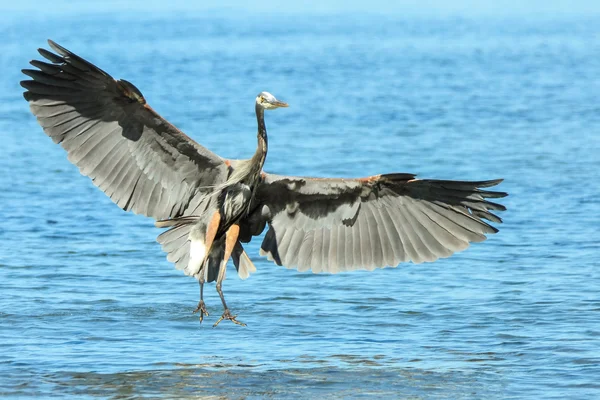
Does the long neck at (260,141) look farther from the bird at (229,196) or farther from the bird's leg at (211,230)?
the bird's leg at (211,230)

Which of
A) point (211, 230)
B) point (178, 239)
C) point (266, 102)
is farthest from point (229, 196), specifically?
point (266, 102)

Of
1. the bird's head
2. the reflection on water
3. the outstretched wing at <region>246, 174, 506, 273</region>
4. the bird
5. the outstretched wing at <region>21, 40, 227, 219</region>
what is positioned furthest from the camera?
the outstretched wing at <region>246, 174, 506, 273</region>

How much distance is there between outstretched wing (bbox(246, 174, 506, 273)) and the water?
2.90ft

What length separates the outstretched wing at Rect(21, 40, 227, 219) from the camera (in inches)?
350

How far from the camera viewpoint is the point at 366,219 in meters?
9.69

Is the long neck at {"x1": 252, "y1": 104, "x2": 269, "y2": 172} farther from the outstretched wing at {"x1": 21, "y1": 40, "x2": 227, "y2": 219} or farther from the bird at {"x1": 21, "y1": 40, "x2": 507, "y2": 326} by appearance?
the outstretched wing at {"x1": 21, "y1": 40, "x2": 227, "y2": 219}

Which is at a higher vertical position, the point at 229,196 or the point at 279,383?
the point at 229,196

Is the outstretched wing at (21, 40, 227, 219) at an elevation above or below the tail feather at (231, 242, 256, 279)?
above

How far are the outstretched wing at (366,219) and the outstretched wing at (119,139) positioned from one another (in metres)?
0.65

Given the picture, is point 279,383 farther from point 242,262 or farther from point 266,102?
point 266,102

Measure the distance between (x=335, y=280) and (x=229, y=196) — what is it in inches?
145

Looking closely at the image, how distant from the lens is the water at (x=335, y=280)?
9148 mm

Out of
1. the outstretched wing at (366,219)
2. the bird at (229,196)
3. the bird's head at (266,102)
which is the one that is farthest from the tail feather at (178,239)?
the bird's head at (266,102)

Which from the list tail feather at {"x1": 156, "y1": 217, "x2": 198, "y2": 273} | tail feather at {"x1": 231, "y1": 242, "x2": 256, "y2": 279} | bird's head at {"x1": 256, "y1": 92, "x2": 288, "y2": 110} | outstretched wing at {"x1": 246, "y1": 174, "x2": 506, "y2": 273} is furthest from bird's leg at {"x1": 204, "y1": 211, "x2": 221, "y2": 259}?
bird's head at {"x1": 256, "y1": 92, "x2": 288, "y2": 110}
